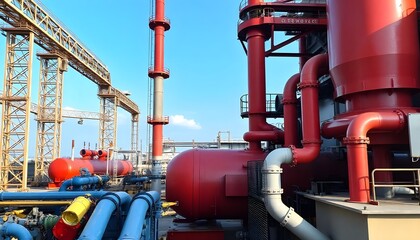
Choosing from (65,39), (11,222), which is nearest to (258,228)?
(11,222)

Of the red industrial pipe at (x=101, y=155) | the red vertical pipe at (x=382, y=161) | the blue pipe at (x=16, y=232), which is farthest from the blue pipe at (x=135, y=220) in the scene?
the red industrial pipe at (x=101, y=155)

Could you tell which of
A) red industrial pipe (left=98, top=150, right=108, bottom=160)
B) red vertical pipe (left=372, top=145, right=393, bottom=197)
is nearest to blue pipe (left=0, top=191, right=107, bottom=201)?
red vertical pipe (left=372, top=145, right=393, bottom=197)

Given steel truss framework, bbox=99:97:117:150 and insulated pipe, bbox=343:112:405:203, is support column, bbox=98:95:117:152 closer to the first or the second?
steel truss framework, bbox=99:97:117:150

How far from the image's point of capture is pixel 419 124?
25.0 feet

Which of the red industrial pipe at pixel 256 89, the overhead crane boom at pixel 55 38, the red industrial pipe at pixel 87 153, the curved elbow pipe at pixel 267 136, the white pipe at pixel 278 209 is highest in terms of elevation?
the overhead crane boom at pixel 55 38

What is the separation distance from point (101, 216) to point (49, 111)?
37.8 m

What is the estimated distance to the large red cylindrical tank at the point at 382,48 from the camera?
8680mm

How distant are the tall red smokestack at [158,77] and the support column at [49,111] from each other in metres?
17.8

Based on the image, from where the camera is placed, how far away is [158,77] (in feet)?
80.9

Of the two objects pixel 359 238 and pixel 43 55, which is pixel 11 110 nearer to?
pixel 43 55

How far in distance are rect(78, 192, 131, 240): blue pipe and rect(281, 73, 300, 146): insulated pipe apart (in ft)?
21.1

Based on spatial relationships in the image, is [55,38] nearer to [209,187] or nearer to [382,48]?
[209,187]

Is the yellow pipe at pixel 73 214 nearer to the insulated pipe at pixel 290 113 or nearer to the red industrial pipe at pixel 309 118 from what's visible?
the red industrial pipe at pixel 309 118

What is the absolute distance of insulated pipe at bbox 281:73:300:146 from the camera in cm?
1147
